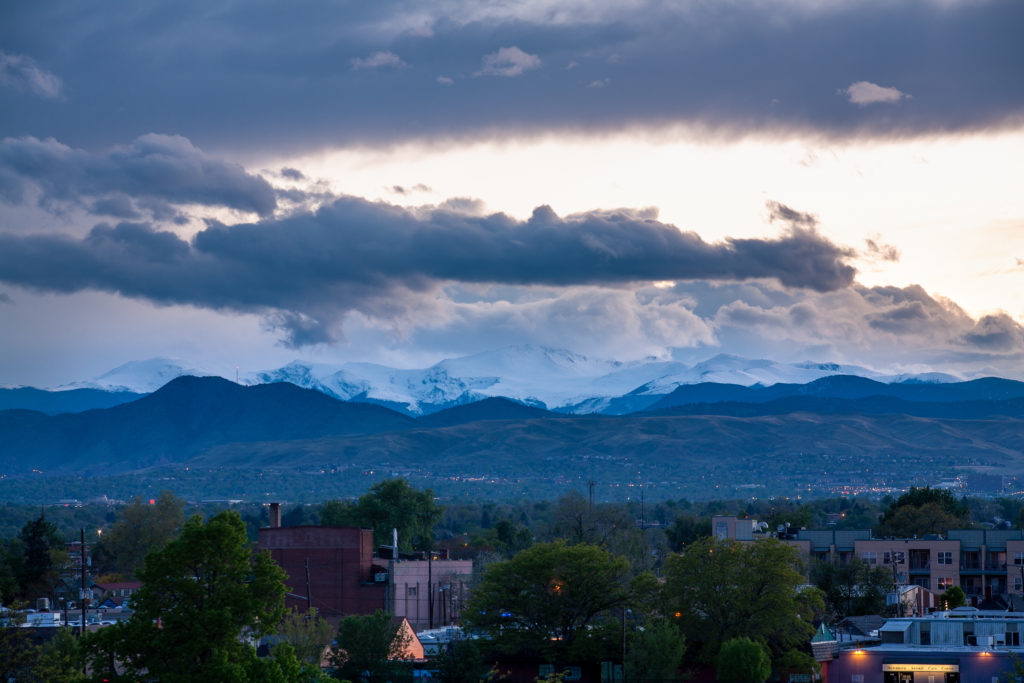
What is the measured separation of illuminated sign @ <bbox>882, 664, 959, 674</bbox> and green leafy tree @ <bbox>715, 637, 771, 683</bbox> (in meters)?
9.81

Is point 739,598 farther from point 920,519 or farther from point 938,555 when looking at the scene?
point 920,519

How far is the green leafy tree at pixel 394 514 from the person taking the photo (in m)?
160

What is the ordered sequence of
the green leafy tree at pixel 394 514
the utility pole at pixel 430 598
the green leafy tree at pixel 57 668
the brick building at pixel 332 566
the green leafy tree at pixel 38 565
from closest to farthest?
the green leafy tree at pixel 57 668, the utility pole at pixel 430 598, the brick building at pixel 332 566, the green leafy tree at pixel 38 565, the green leafy tree at pixel 394 514

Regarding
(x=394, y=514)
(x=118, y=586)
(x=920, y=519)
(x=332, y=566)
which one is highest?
(x=394, y=514)

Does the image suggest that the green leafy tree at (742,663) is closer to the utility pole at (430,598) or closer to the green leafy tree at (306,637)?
the green leafy tree at (306,637)

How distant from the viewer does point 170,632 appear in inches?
1994

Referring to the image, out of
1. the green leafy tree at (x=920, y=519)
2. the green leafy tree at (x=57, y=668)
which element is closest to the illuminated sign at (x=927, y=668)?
the green leafy tree at (x=57, y=668)

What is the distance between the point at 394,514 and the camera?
6339 inches

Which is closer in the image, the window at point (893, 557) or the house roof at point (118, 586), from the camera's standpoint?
the house roof at point (118, 586)

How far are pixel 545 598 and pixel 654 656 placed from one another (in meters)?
9.46

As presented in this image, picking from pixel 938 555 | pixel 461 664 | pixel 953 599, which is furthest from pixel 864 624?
pixel 938 555

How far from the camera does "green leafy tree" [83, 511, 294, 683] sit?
50.3m

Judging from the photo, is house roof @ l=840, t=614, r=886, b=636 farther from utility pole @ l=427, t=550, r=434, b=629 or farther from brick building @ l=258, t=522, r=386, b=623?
brick building @ l=258, t=522, r=386, b=623

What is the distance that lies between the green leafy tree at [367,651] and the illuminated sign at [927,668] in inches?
1122
